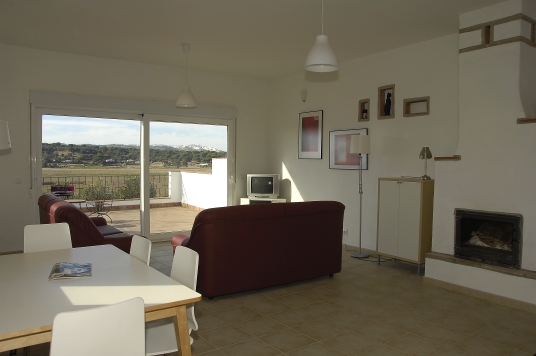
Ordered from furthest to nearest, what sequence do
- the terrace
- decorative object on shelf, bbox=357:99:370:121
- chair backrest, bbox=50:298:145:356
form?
the terrace → decorative object on shelf, bbox=357:99:370:121 → chair backrest, bbox=50:298:145:356

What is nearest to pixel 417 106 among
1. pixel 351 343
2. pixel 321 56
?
pixel 321 56

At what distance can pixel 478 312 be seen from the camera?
3889mm

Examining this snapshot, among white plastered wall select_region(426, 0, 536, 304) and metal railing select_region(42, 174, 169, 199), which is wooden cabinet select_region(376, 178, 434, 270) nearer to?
white plastered wall select_region(426, 0, 536, 304)

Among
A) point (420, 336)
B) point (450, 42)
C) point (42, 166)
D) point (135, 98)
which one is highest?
point (450, 42)

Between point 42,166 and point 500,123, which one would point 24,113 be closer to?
point 42,166

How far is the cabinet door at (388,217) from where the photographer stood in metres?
5.32

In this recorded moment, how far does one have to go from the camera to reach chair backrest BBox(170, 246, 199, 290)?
7.76ft

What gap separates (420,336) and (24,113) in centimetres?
578

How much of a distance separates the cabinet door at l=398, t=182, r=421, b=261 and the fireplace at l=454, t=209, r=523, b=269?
1.77ft

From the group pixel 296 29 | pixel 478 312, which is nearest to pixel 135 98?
pixel 296 29

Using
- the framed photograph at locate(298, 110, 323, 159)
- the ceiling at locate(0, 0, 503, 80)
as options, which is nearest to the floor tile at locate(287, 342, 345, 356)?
the ceiling at locate(0, 0, 503, 80)

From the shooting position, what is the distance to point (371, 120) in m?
6.16

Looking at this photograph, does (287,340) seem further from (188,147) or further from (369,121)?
(188,147)

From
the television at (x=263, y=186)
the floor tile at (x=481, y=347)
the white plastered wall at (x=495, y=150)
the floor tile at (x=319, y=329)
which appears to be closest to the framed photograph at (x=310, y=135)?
the television at (x=263, y=186)
